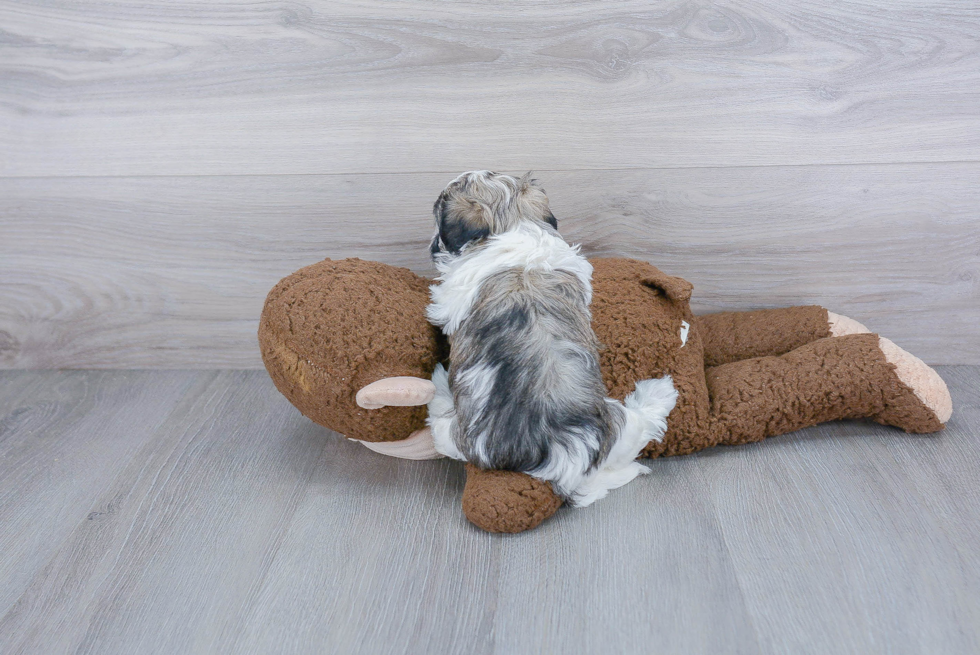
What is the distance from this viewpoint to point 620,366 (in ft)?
4.76

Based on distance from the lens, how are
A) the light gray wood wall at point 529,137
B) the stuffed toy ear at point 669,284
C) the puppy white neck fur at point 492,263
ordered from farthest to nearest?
the light gray wood wall at point 529,137, the stuffed toy ear at point 669,284, the puppy white neck fur at point 492,263

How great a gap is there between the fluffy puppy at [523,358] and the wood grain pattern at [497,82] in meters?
0.29

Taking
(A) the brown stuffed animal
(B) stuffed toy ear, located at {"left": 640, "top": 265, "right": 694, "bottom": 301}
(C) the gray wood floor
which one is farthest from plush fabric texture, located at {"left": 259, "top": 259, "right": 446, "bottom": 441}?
(B) stuffed toy ear, located at {"left": 640, "top": 265, "right": 694, "bottom": 301}

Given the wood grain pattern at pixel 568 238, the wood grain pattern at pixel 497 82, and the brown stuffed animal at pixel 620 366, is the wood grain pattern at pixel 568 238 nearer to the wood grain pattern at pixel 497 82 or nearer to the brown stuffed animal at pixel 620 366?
the wood grain pattern at pixel 497 82

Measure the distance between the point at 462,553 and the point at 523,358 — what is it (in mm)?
359

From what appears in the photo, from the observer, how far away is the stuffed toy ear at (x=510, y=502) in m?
1.28

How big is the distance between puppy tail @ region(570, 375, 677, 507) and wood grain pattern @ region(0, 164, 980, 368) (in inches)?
17.0

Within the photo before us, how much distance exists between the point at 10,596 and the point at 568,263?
1159 millimetres

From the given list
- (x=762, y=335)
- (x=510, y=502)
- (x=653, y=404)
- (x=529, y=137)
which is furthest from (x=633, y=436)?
(x=529, y=137)

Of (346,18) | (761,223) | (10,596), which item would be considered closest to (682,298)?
(761,223)

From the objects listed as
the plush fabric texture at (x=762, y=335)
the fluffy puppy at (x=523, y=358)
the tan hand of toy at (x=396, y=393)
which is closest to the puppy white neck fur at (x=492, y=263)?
the fluffy puppy at (x=523, y=358)

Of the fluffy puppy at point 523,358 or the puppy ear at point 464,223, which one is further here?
the puppy ear at point 464,223

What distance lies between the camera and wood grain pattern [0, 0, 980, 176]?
159cm

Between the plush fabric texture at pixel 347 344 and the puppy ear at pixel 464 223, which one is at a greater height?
the puppy ear at pixel 464 223
